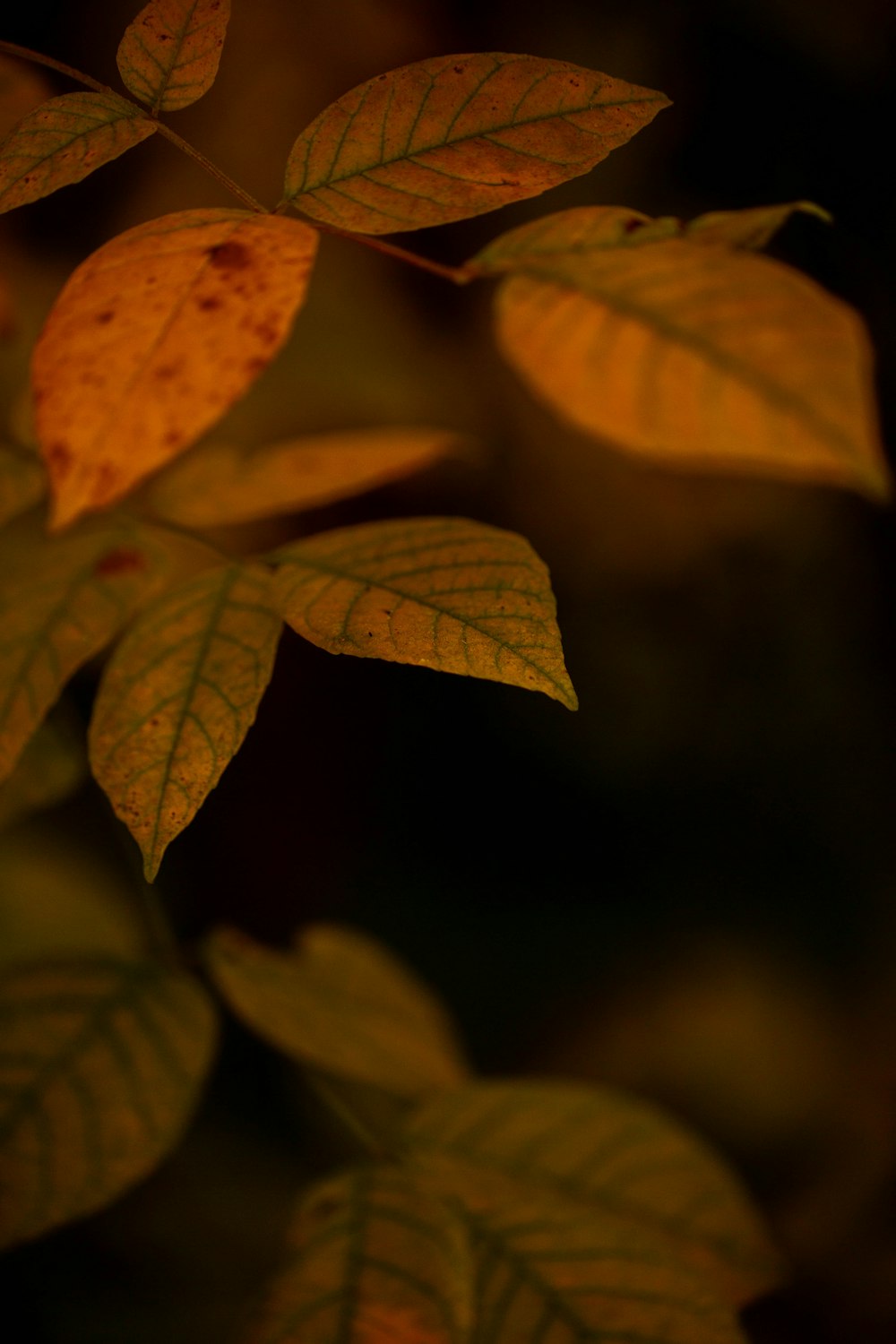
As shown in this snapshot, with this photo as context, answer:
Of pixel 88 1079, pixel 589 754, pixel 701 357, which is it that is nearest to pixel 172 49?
pixel 701 357

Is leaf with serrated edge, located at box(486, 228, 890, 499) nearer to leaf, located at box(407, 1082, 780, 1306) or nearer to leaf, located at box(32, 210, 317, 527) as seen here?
leaf, located at box(32, 210, 317, 527)

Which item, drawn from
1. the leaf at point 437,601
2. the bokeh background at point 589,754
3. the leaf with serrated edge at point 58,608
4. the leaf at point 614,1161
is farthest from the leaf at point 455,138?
the bokeh background at point 589,754

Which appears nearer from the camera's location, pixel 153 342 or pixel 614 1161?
pixel 153 342

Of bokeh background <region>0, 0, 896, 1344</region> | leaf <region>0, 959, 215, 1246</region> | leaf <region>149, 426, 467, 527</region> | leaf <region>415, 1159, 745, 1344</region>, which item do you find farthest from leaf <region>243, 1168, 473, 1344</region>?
bokeh background <region>0, 0, 896, 1344</region>

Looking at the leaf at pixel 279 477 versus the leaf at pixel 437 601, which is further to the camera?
the leaf at pixel 279 477

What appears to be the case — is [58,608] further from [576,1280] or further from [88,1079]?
[576,1280]

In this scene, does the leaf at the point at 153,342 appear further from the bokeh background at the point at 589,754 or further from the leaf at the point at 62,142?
the bokeh background at the point at 589,754

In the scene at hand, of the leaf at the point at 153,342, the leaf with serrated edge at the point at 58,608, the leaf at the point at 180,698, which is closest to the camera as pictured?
the leaf at the point at 153,342
